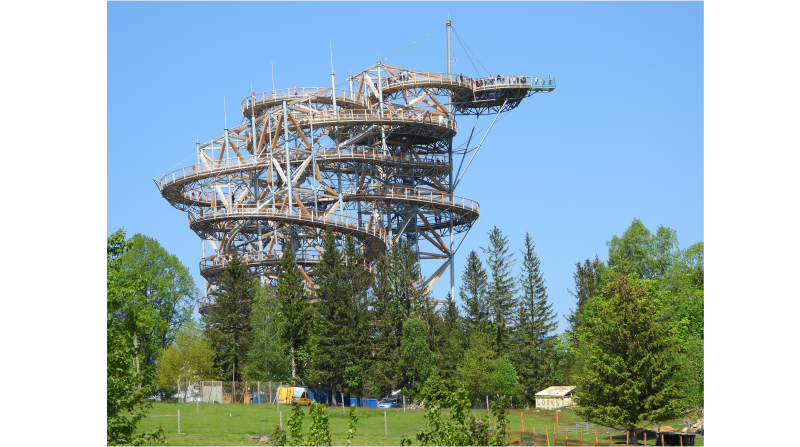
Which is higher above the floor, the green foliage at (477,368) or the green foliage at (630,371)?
the green foliage at (630,371)

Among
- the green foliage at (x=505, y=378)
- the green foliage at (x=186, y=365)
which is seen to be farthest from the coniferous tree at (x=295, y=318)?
the green foliage at (x=505, y=378)

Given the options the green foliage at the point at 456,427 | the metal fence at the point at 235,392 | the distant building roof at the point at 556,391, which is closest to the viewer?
the green foliage at the point at 456,427

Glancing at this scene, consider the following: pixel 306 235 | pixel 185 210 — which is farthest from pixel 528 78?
pixel 185 210

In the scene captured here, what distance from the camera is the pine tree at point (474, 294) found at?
6150 centimetres

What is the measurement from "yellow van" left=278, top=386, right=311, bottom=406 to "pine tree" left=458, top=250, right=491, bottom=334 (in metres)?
14.6

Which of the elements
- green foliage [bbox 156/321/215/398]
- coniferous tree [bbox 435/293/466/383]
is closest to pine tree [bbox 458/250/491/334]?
coniferous tree [bbox 435/293/466/383]

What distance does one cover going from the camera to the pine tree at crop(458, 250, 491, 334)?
202 ft

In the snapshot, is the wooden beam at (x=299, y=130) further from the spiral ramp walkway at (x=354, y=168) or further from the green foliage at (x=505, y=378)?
the green foliage at (x=505, y=378)

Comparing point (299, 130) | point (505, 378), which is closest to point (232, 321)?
point (505, 378)

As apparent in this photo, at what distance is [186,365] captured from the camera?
51406mm

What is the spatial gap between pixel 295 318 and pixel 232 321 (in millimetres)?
3895

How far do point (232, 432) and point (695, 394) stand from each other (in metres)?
20.0

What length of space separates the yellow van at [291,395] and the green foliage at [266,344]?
90 centimetres
